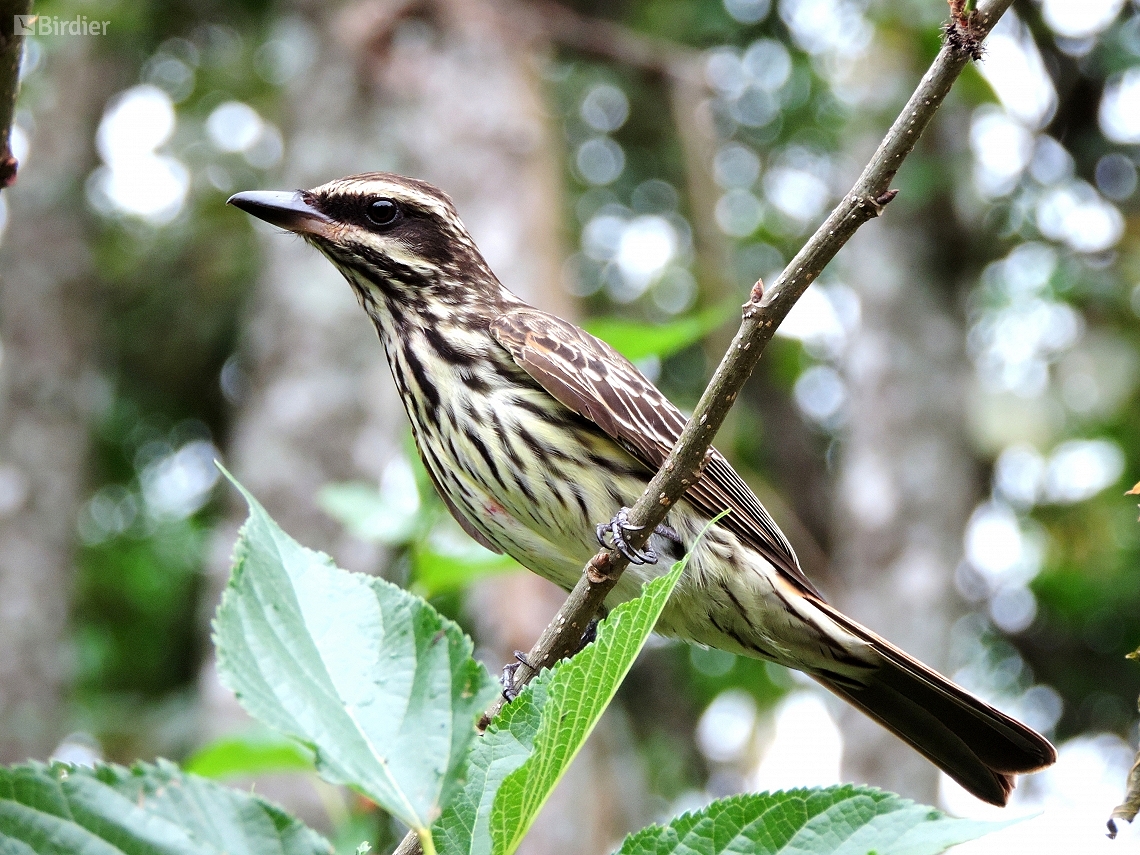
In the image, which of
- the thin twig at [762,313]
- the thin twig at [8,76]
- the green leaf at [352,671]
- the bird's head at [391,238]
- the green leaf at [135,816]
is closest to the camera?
the green leaf at [135,816]

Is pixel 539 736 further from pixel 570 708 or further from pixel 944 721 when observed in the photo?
pixel 944 721

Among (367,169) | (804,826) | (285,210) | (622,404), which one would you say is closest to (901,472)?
(367,169)

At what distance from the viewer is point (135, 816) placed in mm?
1069

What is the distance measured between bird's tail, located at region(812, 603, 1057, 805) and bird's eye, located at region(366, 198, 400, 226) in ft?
5.74

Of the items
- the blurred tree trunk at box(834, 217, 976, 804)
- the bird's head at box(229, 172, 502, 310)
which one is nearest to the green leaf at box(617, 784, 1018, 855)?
the bird's head at box(229, 172, 502, 310)

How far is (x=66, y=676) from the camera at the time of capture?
9.26 meters

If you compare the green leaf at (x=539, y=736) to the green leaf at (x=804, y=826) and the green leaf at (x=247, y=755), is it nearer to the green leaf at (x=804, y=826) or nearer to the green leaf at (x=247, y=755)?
the green leaf at (x=804, y=826)

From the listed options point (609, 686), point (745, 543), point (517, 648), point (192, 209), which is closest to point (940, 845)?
point (609, 686)

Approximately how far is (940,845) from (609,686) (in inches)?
13.8

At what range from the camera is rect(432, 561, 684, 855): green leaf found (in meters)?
1.25

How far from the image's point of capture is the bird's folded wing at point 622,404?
3.53m

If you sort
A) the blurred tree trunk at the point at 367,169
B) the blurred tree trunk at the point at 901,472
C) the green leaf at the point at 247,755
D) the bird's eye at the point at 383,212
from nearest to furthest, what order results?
the green leaf at the point at 247,755 < the bird's eye at the point at 383,212 < the blurred tree trunk at the point at 367,169 < the blurred tree trunk at the point at 901,472

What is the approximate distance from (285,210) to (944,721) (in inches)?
91.0

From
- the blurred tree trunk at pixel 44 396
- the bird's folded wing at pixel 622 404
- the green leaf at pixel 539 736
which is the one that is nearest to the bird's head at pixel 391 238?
the bird's folded wing at pixel 622 404
